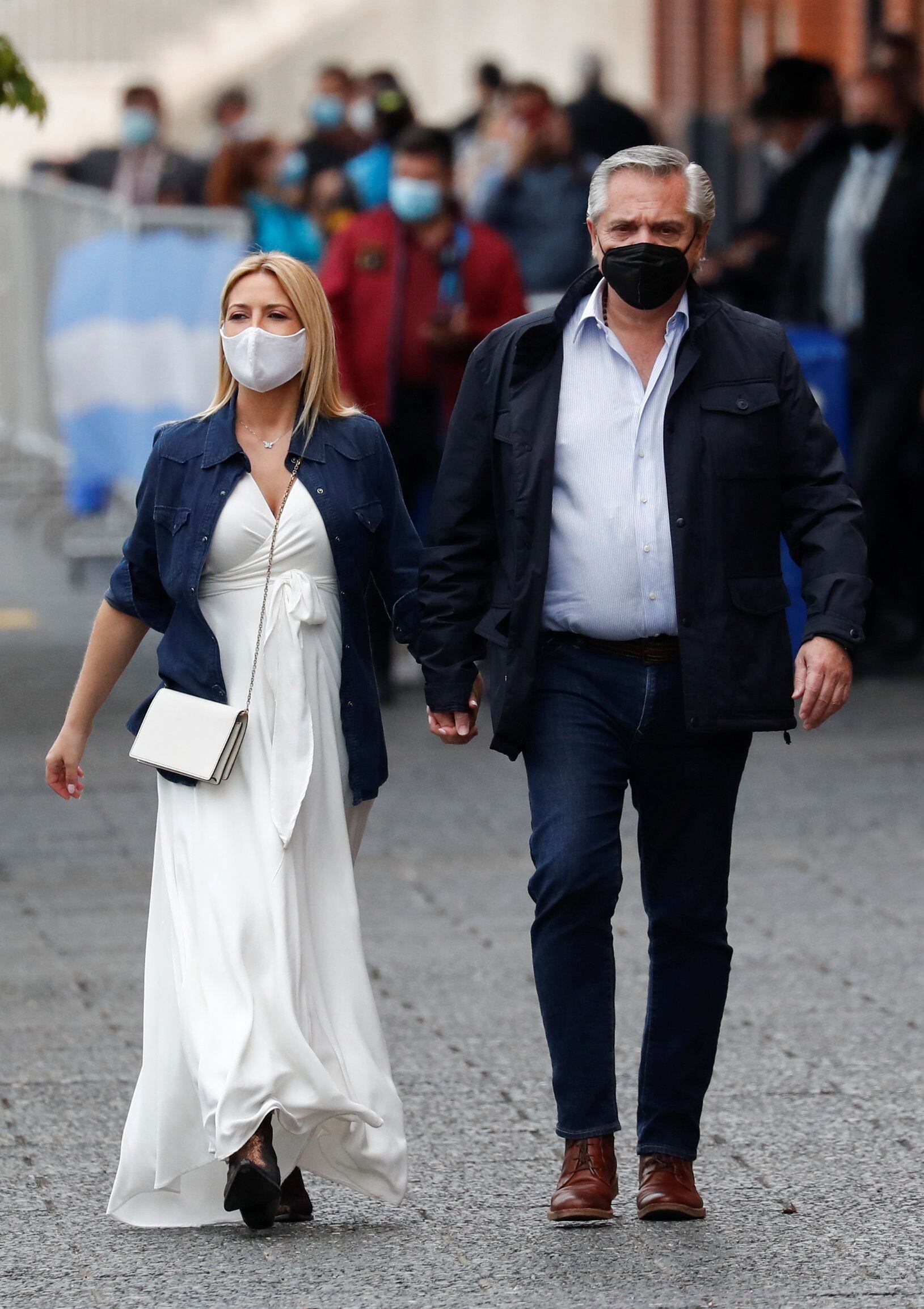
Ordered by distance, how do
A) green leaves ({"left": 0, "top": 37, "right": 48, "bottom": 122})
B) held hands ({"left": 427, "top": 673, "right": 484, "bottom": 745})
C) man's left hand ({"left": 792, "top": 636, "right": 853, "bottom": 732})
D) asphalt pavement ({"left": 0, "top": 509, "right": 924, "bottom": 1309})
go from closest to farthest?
asphalt pavement ({"left": 0, "top": 509, "right": 924, "bottom": 1309}) < man's left hand ({"left": 792, "top": 636, "right": 853, "bottom": 732}) < held hands ({"left": 427, "top": 673, "right": 484, "bottom": 745}) < green leaves ({"left": 0, "top": 37, "right": 48, "bottom": 122})

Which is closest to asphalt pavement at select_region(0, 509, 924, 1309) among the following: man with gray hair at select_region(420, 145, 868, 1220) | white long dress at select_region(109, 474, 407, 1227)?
white long dress at select_region(109, 474, 407, 1227)

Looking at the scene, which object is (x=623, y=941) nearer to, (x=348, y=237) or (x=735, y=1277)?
(x=735, y=1277)

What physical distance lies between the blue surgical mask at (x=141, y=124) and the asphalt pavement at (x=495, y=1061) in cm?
926

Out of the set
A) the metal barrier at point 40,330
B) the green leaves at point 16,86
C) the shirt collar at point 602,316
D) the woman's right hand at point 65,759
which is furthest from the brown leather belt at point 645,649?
the metal barrier at point 40,330

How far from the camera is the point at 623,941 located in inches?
266

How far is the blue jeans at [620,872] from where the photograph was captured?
4.59 m

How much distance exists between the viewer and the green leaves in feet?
24.6

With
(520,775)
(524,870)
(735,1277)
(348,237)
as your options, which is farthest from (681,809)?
(348,237)

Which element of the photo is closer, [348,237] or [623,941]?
[623,941]

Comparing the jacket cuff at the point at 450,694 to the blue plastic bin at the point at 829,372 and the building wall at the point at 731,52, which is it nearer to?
the blue plastic bin at the point at 829,372

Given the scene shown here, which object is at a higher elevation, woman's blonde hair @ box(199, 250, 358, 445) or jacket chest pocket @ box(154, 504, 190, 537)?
woman's blonde hair @ box(199, 250, 358, 445)

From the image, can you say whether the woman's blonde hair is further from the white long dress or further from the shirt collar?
the shirt collar

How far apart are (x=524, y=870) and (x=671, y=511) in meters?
3.22

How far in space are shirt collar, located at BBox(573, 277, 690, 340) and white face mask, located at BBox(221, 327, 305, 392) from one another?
50 centimetres
